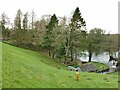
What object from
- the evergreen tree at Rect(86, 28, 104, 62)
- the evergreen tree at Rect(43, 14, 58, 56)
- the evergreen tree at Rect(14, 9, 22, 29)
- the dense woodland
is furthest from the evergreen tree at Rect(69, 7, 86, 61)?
the evergreen tree at Rect(14, 9, 22, 29)

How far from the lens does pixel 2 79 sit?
→ 1507 centimetres

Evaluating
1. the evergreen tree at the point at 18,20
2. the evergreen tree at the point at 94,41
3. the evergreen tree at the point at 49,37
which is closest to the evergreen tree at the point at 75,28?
the evergreen tree at the point at 49,37

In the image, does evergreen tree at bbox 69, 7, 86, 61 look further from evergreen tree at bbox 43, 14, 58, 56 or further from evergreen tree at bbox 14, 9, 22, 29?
evergreen tree at bbox 14, 9, 22, 29

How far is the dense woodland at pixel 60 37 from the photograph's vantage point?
5400cm

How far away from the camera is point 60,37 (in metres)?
53.5

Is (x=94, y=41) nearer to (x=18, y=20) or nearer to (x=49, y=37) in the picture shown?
(x=49, y=37)

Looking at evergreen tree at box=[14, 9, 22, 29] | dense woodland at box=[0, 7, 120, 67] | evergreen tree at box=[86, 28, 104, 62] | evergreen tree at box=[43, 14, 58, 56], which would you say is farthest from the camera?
evergreen tree at box=[14, 9, 22, 29]

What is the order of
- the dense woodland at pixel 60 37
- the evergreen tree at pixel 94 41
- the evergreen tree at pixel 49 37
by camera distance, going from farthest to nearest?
the evergreen tree at pixel 94 41 → the evergreen tree at pixel 49 37 → the dense woodland at pixel 60 37

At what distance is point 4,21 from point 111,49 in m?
42.8

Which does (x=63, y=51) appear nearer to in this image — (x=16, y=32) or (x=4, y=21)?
(x=16, y=32)

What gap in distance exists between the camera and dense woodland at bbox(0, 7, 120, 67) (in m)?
54.0

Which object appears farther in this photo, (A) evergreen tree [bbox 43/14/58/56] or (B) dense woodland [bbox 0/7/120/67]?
(A) evergreen tree [bbox 43/14/58/56]

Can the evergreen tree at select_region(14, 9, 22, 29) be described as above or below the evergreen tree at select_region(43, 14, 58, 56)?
above

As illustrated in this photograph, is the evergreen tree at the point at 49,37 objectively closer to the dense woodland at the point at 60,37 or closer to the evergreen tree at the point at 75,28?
the dense woodland at the point at 60,37
